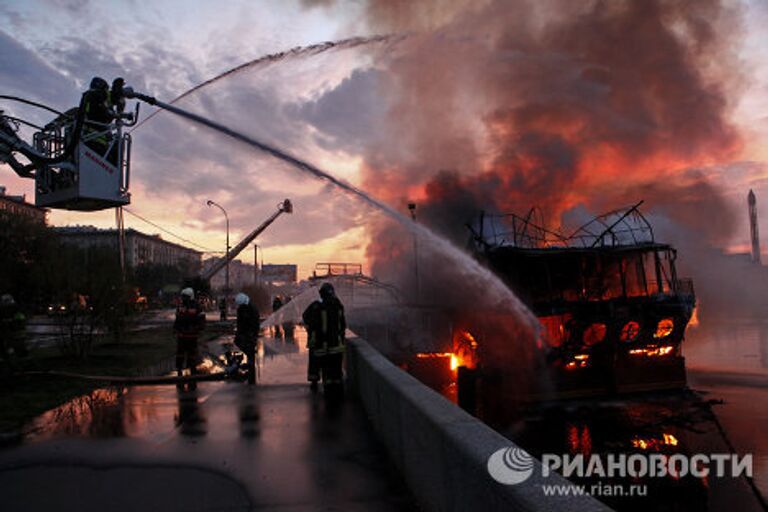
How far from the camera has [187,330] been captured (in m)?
10.8

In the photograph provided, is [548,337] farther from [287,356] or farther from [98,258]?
[98,258]

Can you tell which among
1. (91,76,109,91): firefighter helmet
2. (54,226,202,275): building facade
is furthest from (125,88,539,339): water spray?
(54,226,202,275): building facade

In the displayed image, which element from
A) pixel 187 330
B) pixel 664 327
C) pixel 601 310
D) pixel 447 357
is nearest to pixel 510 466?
pixel 187 330

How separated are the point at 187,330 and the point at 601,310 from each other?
10893mm

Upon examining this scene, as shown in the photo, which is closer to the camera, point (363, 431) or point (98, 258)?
point (363, 431)

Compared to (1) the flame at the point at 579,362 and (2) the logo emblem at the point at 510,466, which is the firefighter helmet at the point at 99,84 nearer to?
(2) the logo emblem at the point at 510,466

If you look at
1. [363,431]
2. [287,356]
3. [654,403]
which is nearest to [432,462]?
[363,431]

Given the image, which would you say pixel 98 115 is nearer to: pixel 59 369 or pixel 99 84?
pixel 99 84

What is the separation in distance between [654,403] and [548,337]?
3.39 m

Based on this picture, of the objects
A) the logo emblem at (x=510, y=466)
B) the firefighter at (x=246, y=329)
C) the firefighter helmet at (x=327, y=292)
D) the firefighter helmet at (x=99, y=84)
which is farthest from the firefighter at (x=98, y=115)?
the logo emblem at (x=510, y=466)

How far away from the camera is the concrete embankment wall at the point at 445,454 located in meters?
2.28

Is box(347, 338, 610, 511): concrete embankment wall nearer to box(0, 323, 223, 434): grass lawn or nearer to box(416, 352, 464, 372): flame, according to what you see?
box(0, 323, 223, 434): grass lawn

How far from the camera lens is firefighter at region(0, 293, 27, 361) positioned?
10.0 metres

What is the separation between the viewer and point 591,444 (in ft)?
38.7
